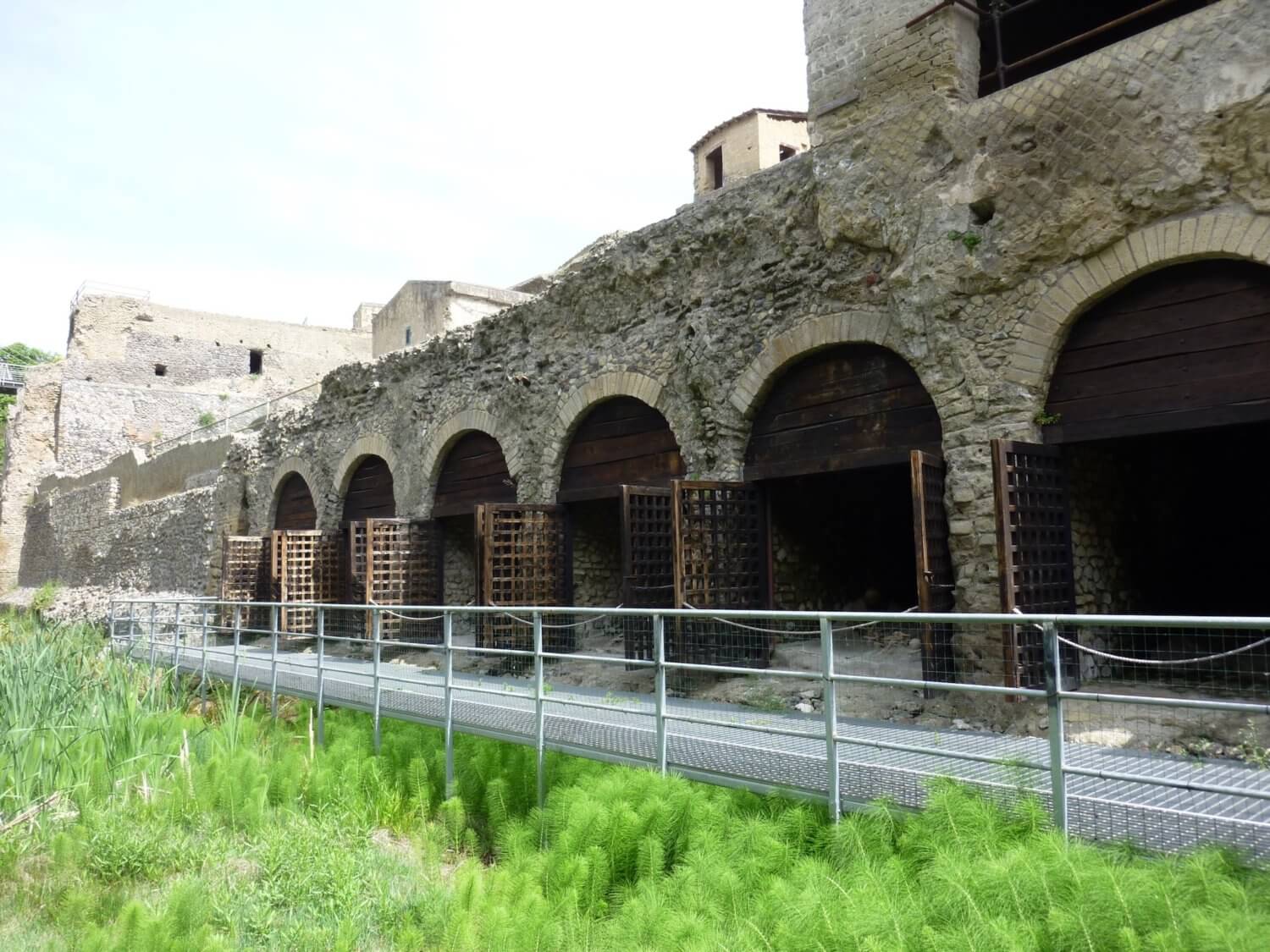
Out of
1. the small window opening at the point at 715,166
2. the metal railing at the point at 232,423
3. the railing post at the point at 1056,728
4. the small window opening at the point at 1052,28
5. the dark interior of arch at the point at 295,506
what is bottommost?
the railing post at the point at 1056,728

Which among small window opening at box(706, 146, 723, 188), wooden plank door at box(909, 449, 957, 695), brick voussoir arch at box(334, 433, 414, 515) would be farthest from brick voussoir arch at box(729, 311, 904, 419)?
small window opening at box(706, 146, 723, 188)

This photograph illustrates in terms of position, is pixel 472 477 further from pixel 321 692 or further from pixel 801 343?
pixel 801 343

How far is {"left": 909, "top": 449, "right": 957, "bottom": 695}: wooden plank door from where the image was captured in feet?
23.2

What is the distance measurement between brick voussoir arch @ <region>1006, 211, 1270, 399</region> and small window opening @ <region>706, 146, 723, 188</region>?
17.4 metres

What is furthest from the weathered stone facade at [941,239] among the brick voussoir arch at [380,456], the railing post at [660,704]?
the railing post at [660,704]

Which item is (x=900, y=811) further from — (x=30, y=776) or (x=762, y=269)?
(x=762, y=269)

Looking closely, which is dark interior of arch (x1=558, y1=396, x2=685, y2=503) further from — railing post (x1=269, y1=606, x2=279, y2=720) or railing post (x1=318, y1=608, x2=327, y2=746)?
railing post (x1=269, y1=606, x2=279, y2=720)

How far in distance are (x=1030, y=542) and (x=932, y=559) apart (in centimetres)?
72

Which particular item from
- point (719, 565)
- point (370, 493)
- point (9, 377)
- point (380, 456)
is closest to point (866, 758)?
point (719, 565)

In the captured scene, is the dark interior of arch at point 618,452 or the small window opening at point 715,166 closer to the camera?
the dark interior of arch at point 618,452

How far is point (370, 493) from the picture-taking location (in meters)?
14.9

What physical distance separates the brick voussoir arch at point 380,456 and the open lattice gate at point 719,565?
19.7ft

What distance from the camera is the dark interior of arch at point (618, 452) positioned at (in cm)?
Answer: 1016

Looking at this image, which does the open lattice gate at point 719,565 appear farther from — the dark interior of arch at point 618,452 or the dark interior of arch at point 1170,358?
the dark interior of arch at point 1170,358
